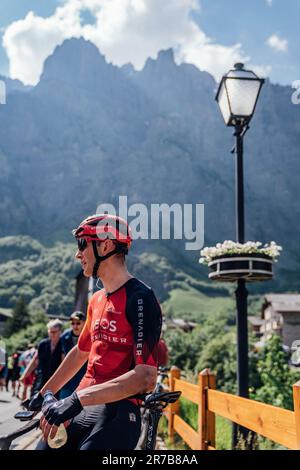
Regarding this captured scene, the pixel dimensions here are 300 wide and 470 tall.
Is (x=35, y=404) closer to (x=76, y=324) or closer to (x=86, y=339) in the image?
(x=86, y=339)

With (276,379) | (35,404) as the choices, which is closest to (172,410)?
(276,379)

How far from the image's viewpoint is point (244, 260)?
18.5ft

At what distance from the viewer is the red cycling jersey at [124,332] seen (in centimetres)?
215

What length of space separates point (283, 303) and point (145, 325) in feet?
176

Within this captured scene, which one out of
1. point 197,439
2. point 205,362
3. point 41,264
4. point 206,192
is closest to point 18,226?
point 41,264

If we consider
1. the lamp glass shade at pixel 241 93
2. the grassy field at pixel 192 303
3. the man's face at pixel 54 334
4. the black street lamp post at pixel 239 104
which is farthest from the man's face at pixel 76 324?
the grassy field at pixel 192 303

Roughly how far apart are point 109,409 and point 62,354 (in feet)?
17.0

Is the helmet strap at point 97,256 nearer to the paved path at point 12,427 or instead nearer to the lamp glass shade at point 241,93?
the paved path at point 12,427

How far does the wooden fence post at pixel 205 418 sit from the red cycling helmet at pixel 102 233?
3.43m

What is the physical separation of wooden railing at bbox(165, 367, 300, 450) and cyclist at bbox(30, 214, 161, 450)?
3.14 feet

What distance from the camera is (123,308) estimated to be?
2.28 metres

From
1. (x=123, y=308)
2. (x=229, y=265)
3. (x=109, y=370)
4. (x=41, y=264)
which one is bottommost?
(x=109, y=370)

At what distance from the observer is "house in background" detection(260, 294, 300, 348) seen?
150ft
